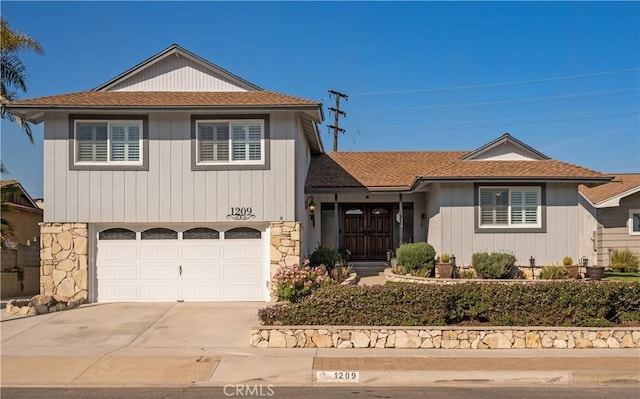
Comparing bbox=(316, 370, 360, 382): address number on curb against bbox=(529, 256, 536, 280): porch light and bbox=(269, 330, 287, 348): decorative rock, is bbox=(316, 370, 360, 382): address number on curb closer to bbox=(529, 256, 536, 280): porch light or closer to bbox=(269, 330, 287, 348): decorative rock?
bbox=(269, 330, 287, 348): decorative rock

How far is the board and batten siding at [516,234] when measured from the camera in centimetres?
1831

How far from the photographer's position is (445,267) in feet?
57.5

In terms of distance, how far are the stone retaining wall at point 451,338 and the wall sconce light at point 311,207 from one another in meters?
9.21

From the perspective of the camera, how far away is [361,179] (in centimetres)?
2227

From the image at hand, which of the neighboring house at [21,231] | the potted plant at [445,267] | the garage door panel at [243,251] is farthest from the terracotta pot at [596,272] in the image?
the neighboring house at [21,231]

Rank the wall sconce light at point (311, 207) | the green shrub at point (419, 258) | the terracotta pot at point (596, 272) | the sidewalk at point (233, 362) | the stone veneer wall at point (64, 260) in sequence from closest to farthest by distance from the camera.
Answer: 1. the sidewalk at point (233, 362)
2. the stone veneer wall at point (64, 260)
3. the terracotta pot at point (596, 272)
4. the green shrub at point (419, 258)
5. the wall sconce light at point (311, 207)

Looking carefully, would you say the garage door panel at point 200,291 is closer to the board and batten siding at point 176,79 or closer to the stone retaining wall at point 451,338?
the stone retaining wall at point 451,338

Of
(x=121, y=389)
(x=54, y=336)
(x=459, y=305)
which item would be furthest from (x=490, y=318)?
(x=54, y=336)

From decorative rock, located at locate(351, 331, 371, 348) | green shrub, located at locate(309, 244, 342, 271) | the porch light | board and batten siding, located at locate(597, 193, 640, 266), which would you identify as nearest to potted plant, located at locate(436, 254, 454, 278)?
the porch light

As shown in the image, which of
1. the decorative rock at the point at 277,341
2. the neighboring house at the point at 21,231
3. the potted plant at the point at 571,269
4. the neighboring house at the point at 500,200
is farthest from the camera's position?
the neighboring house at the point at 21,231

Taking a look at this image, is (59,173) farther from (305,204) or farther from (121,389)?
(121,389)

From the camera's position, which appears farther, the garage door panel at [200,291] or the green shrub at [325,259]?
the green shrub at [325,259]

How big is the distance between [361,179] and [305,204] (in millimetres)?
3265

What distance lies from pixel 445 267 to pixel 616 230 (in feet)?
29.5
